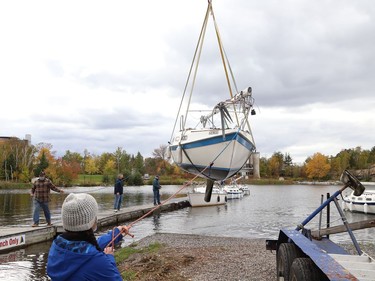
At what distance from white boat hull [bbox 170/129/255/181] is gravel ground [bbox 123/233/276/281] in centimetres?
254

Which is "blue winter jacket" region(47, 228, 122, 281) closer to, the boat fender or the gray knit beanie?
the gray knit beanie

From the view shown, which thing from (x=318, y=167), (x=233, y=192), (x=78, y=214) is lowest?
(x=233, y=192)

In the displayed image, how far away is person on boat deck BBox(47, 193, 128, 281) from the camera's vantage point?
8.48 feet

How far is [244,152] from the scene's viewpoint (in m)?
12.9

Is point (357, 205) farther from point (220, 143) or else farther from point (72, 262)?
point (72, 262)

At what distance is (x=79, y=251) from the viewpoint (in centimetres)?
261

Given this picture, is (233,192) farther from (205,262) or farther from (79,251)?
(79,251)

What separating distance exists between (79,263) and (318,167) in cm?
13511

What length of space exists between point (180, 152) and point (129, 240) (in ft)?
17.9

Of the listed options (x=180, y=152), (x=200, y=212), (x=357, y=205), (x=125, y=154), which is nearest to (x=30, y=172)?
(x=125, y=154)

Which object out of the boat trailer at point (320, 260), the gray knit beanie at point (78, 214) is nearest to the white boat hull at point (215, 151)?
the boat trailer at point (320, 260)

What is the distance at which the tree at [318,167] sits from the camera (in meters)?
129

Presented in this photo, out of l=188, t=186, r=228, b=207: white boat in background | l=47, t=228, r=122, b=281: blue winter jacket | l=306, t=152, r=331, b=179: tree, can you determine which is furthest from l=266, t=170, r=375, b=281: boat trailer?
l=306, t=152, r=331, b=179: tree

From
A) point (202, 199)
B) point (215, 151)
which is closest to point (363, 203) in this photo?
point (202, 199)
